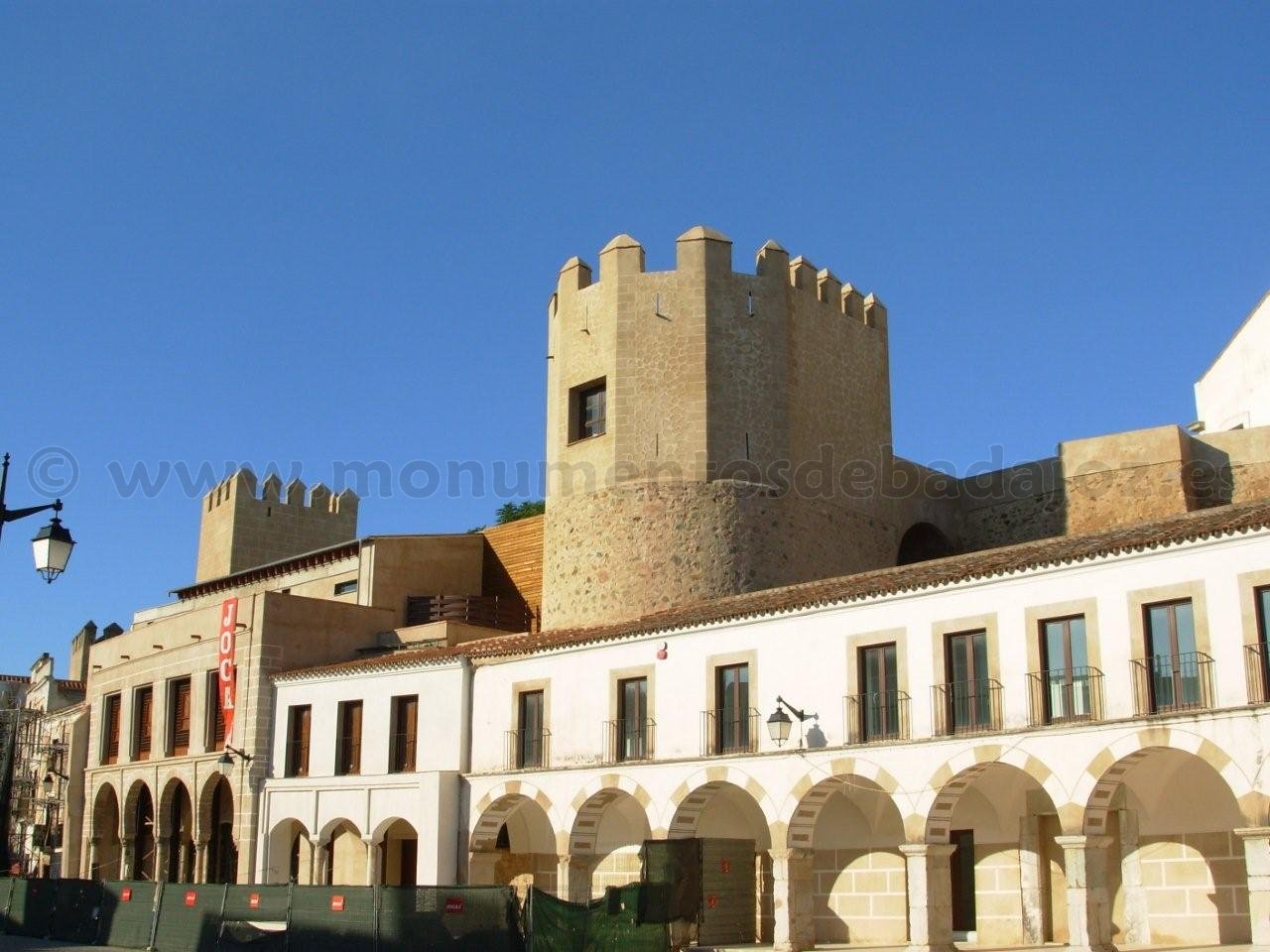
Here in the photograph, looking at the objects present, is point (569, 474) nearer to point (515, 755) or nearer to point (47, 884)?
point (515, 755)

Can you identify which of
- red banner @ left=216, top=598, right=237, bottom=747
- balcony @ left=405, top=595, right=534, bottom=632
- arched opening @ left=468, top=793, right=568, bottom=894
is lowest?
arched opening @ left=468, top=793, right=568, bottom=894

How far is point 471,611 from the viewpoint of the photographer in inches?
1470

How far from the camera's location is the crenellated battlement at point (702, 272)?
33.3m

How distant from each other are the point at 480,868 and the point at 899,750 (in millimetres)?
9956

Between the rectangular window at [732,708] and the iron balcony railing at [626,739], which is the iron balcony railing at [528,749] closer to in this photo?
the iron balcony railing at [626,739]

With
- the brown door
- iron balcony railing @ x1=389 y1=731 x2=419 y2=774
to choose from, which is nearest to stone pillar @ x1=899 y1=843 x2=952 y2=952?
the brown door

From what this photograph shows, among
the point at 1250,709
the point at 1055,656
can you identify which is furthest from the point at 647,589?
the point at 1250,709

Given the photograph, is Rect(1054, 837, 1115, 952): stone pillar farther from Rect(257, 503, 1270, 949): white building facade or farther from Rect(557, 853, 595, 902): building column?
Rect(557, 853, 595, 902): building column

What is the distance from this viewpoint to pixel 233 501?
49.7 metres

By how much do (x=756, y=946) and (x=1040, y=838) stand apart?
17.1 ft

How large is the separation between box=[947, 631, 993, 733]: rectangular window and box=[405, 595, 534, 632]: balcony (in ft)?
55.0

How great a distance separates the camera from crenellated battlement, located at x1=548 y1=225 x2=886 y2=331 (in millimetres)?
33281

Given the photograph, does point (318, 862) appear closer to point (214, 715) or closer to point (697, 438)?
point (214, 715)

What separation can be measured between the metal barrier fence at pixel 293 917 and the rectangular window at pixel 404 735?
6472 millimetres
